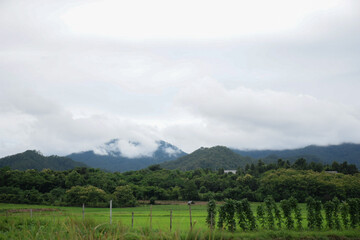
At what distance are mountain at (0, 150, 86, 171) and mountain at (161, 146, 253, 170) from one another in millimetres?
51554

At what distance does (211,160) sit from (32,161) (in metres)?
75.5

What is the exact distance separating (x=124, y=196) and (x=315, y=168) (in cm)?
5607

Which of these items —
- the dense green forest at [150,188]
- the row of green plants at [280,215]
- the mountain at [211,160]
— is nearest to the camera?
the row of green plants at [280,215]

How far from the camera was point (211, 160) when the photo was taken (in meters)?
135

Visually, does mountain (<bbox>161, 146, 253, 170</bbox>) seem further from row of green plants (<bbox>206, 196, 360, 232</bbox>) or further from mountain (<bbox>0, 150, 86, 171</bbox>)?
row of green plants (<bbox>206, 196, 360, 232</bbox>)

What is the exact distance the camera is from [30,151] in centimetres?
11075

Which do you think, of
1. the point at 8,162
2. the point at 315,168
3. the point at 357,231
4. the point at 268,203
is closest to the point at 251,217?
the point at 268,203

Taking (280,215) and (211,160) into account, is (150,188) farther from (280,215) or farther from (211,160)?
(211,160)

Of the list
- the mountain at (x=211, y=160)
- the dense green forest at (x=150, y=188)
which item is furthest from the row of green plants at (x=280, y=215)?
the mountain at (x=211, y=160)

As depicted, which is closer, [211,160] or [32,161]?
[32,161]

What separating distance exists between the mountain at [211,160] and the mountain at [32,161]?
51.6 m

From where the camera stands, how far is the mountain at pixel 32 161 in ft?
335

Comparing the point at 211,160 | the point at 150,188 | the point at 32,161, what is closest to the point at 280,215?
the point at 150,188

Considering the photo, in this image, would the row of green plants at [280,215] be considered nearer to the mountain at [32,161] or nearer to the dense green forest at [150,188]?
the dense green forest at [150,188]
